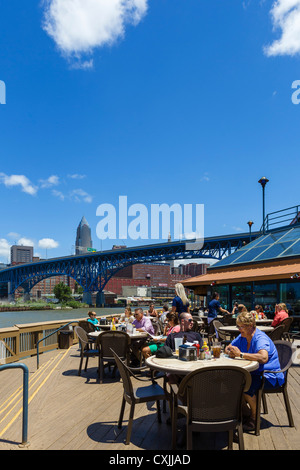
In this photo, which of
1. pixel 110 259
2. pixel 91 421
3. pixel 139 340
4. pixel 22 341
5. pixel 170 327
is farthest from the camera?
pixel 110 259

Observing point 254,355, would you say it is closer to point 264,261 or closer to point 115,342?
point 115,342

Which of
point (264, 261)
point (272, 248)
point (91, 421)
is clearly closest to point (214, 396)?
point (91, 421)

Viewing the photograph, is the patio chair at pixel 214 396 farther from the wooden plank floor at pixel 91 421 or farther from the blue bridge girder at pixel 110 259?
the blue bridge girder at pixel 110 259

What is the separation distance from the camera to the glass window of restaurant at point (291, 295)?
12.3 meters

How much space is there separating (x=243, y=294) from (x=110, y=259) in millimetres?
63214

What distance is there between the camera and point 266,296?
45.2ft

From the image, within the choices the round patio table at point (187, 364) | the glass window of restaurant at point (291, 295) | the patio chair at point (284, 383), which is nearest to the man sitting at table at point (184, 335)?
the round patio table at point (187, 364)

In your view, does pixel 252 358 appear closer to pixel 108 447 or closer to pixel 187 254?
pixel 108 447

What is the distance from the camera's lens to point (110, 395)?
5.39 metres

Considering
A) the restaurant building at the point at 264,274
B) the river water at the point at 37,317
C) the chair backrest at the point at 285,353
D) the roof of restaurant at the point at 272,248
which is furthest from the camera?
the river water at the point at 37,317

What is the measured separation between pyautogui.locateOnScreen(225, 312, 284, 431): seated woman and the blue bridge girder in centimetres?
5458

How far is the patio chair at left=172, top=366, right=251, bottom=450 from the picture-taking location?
112 inches

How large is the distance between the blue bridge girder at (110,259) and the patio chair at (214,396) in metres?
55.8
